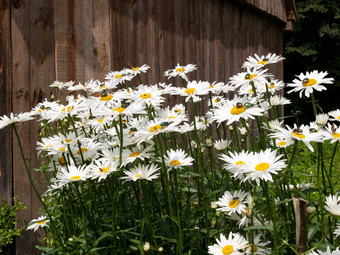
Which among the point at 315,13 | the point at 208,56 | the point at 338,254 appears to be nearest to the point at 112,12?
the point at 208,56

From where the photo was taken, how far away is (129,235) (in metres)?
1.64

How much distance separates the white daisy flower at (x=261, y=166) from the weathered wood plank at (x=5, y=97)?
2.46 meters

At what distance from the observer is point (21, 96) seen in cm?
323

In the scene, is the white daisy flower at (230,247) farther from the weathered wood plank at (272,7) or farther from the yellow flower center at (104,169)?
the weathered wood plank at (272,7)

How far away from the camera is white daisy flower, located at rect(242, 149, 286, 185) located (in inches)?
45.5

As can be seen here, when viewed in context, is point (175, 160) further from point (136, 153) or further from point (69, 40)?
point (69, 40)

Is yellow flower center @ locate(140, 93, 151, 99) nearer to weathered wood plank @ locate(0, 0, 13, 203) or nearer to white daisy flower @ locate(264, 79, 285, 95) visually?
white daisy flower @ locate(264, 79, 285, 95)

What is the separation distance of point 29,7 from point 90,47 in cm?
56

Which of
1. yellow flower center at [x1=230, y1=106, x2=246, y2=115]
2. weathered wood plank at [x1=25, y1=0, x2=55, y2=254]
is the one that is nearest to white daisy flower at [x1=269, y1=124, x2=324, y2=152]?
yellow flower center at [x1=230, y1=106, x2=246, y2=115]

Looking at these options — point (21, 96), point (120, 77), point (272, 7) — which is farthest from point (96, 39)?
point (272, 7)

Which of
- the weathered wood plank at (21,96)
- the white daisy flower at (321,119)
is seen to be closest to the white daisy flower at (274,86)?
the white daisy flower at (321,119)

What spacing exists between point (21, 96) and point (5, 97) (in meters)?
0.14

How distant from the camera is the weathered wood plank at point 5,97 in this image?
321 cm

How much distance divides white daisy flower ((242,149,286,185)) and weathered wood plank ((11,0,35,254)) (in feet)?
7.71
